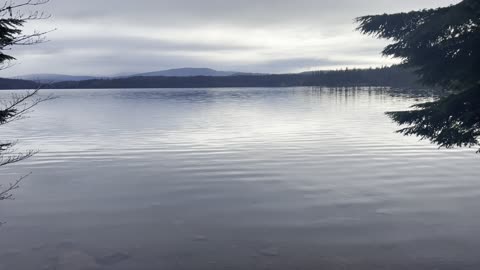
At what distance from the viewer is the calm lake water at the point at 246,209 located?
438 inches

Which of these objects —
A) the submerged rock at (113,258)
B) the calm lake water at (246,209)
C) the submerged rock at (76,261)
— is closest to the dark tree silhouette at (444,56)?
the calm lake water at (246,209)

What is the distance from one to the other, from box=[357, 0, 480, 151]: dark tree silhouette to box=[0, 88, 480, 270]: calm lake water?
9.33 ft

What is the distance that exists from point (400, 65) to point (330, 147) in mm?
14522

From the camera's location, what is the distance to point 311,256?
11102mm

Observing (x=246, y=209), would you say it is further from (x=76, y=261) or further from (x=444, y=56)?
(x=444, y=56)

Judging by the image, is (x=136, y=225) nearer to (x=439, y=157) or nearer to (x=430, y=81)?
(x=430, y=81)

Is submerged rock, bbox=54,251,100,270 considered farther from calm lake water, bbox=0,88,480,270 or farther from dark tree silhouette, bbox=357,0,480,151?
dark tree silhouette, bbox=357,0,480,151

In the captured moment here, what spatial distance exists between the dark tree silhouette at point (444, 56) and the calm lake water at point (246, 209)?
2843 millimetres

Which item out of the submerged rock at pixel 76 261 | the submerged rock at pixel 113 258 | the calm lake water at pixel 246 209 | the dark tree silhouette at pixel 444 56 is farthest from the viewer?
the dark tree silhouette at pixel 444 56

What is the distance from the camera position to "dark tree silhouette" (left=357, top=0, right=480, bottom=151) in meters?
13.5

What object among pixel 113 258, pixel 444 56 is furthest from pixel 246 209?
pixel 444 56

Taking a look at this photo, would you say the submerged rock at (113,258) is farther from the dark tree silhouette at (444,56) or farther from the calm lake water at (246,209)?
the dark tree silhouette at (444,56)

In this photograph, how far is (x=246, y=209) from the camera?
15258mm

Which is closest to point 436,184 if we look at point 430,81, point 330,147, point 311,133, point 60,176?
point 430,81
